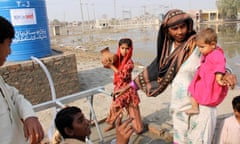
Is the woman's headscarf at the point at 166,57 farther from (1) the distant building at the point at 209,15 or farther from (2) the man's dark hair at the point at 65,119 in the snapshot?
(1) the distant building at the point at 209,15

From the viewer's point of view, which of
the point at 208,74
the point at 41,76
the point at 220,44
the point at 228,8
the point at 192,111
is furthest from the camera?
the point at 228,8

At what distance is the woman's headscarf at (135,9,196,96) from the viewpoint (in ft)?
7.27

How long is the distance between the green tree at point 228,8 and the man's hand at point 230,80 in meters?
58.6

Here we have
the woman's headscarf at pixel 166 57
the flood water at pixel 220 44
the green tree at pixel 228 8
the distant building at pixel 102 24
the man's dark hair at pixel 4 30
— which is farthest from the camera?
the distant building at pixel 102 24

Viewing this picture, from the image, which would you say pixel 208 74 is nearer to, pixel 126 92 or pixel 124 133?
pixel 124 133

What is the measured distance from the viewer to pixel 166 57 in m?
2.39

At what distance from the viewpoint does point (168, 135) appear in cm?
373

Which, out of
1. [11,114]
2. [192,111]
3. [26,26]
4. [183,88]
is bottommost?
[192,111]

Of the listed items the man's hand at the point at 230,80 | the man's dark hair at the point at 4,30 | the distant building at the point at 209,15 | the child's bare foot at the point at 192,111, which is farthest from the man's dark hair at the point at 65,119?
the distant building at the point at 209,15

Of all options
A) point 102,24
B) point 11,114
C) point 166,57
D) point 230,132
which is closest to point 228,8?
point 102,24

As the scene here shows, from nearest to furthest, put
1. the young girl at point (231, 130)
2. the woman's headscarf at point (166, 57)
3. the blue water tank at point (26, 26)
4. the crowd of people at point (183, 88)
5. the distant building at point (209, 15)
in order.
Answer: the crowd of people at point (183, 88) → the woman's headscarf at point (166, 57) → the young girl at point (231, 130) → the blue water tank at point (26, 26) → the distant building at point (209, 15)

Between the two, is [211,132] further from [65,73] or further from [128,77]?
[65,73]

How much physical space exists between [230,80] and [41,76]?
4.41m

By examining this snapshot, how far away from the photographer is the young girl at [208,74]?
199cm
